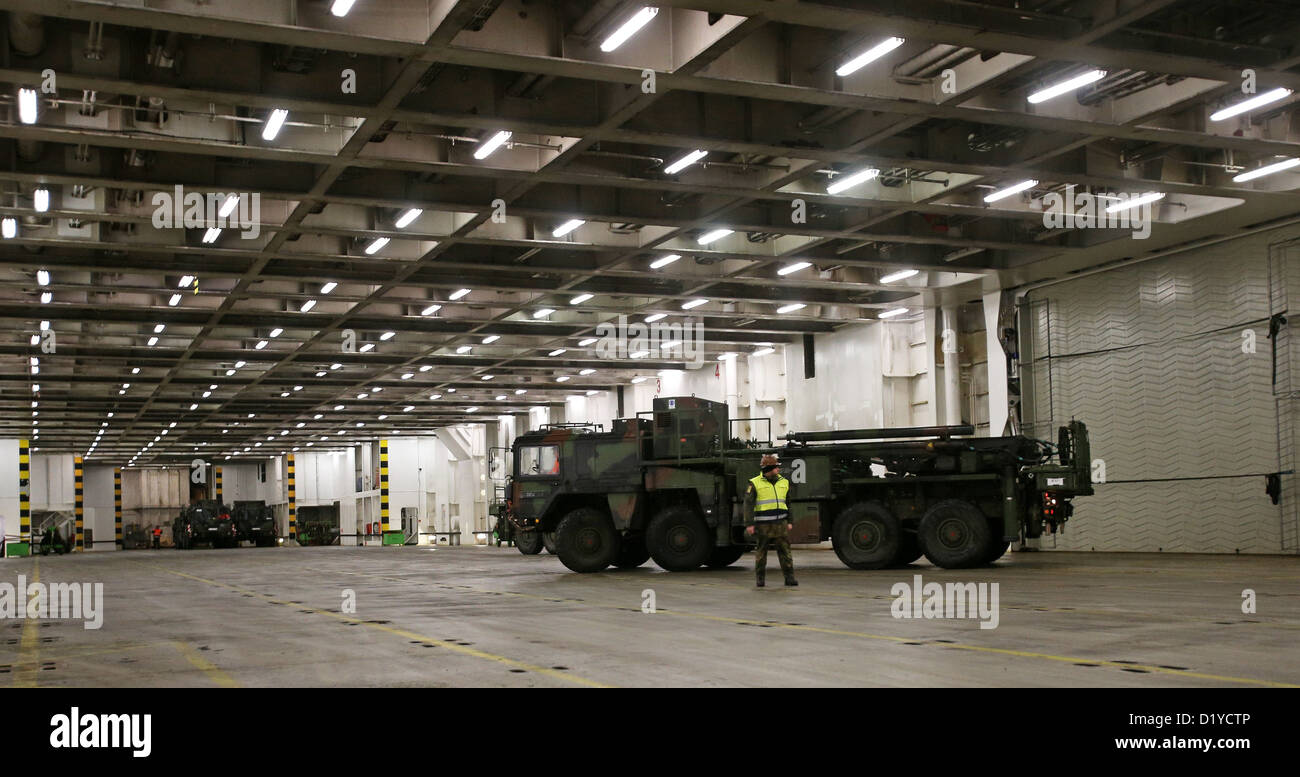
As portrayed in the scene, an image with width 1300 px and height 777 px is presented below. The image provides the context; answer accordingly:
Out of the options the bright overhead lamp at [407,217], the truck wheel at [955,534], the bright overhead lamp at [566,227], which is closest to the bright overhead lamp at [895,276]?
the bright overhead lamp at [566,227]

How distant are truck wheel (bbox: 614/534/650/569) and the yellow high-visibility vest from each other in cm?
691

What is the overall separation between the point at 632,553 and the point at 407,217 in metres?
7.31

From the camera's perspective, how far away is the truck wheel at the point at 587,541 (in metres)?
21.3

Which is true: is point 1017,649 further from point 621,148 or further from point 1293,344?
point 1293,344

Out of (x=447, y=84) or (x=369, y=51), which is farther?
(x=447, y=84)

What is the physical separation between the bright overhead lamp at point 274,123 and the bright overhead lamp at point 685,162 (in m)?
5.56

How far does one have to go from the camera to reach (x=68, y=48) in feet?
42.7

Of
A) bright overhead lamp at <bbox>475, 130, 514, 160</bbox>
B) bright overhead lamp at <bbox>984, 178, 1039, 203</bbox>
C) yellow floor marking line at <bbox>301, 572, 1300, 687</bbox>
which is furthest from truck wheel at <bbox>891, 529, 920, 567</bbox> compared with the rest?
bright overhead lamp at <bbox>475, 130, 514, 160</bbox>

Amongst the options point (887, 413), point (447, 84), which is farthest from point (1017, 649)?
point (887, 413)

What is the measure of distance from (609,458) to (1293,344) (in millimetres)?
12150

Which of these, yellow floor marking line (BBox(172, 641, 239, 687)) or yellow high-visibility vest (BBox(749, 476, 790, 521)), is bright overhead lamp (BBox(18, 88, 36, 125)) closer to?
yellow floor marking line (BBox(172, 641, 239, 687))

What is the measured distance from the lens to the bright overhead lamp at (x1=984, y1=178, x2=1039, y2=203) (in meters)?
19.6

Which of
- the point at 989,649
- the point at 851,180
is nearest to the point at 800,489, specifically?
the point at 851,180

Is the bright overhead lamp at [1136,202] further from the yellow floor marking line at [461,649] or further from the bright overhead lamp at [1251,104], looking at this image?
the yellow floor marking line at [461,649]
